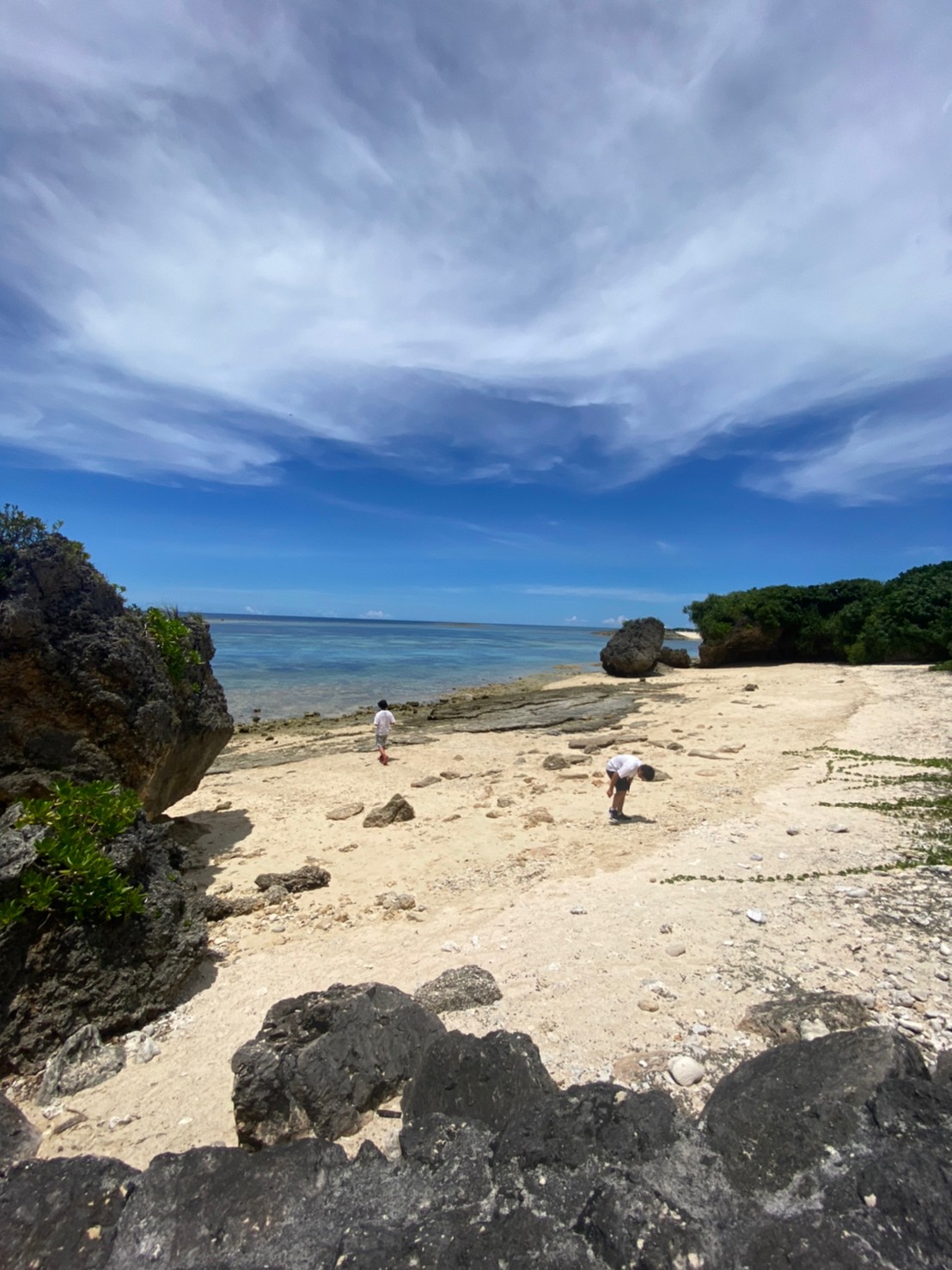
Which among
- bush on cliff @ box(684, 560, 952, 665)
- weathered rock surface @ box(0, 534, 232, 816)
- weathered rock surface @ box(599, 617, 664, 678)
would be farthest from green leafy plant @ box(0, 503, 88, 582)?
bush on cliff @ box(684, 560, 952, 665)

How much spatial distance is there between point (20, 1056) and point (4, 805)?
3.35 metres

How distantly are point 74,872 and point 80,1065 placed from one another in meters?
1.37

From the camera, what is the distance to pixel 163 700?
27.9 ft

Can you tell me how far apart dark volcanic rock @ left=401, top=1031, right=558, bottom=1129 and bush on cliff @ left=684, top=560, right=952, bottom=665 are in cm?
3821

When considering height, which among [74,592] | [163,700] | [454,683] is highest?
[74,592]

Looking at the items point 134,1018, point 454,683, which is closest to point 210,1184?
point 134,1018

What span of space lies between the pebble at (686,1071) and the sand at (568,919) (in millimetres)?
60

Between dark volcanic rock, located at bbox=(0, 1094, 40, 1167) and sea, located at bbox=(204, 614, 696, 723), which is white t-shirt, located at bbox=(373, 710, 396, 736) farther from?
dark volcanic rock, located at bbox=(0, 1094, 40, 1167)

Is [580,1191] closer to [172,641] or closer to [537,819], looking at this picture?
[537,819]

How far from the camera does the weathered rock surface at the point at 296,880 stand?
309 inches

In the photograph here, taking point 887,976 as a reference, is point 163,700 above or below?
above

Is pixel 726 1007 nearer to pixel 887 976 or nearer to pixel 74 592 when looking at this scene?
pixel 887 976

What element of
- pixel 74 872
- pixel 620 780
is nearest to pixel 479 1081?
pixel 74 872

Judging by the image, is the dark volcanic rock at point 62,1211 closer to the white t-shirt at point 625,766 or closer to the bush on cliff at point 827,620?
the white t-shirt at point 625,766
